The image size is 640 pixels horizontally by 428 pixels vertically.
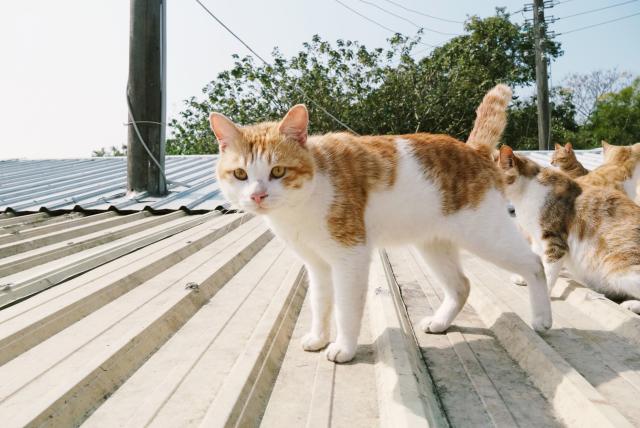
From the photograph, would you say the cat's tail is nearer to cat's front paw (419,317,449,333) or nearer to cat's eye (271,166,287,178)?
cat's front paw (419,317,449,333)

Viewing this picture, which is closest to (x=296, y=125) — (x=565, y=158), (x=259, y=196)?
(x=259, y=196)

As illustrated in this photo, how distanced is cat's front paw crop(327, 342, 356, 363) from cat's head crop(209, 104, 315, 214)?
66 centimetres

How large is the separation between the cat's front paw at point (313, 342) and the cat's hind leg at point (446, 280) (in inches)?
23.0

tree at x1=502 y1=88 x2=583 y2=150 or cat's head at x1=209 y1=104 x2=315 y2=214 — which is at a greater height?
tree at x1=502 y1=88 x2=583 y2=150

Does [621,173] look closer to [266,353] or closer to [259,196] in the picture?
[259,196]

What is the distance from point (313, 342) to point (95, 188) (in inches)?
220

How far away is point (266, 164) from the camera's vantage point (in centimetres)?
223

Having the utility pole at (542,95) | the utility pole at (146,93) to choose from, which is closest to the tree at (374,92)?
the utility pole at (542,95)

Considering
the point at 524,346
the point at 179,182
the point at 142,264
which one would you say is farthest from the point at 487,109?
the point at 179,182

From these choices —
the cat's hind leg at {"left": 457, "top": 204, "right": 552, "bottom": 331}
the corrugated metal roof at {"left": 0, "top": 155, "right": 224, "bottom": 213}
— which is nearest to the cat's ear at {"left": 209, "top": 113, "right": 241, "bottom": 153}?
the cat's hind leg at {"left": 457, "top": 204, "right": 552, "bottom": 331}

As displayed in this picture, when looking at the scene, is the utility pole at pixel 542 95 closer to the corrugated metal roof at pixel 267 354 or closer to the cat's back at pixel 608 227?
the cat's back at pixel 608 227

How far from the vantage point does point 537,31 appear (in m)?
17.5

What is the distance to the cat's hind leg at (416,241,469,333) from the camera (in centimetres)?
236

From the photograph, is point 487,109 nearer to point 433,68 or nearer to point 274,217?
point 274,217
